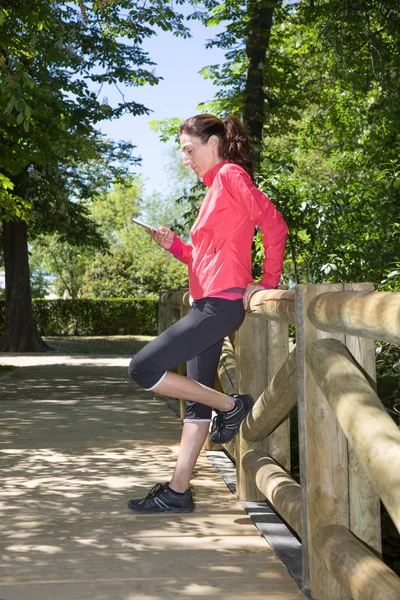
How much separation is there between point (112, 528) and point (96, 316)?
28.6 metres

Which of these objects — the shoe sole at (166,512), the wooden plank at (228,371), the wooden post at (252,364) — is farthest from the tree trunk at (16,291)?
the shoe sole at (166,512)

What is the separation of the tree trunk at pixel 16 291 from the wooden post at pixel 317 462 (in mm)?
20417

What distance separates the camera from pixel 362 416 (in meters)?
2.28

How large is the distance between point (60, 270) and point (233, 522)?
47.6 meters

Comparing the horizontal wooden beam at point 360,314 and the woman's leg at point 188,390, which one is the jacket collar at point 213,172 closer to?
the woman's leg at point 188,390

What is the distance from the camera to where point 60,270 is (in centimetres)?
5097

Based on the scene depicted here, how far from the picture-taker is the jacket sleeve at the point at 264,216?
156 inches

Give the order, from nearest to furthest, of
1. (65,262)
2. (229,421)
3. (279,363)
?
→ (229,421), (279,363), (65,262)

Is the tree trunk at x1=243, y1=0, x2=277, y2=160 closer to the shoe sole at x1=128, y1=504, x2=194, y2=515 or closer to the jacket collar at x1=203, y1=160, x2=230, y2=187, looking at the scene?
the jacket collar at x1=203, y1=160, x2=230, y2=187

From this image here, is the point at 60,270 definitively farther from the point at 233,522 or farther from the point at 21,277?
the point at 233,522

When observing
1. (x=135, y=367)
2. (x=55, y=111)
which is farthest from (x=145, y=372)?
(x=55, y=111)

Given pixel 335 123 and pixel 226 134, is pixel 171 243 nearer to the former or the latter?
pixel 226 134

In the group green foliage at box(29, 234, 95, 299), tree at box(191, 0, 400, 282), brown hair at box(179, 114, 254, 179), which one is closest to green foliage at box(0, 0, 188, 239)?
tree at box(191, 0, 400, 282)

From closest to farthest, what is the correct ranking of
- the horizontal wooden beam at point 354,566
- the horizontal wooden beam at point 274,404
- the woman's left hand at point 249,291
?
1. the horizontal wooden beam at point 354,566
2. the horizontal wooden beam at point 274,404
3. the woman's left hand at point 249,291
